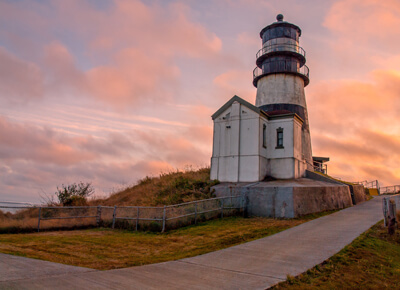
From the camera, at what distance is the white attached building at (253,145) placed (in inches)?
906

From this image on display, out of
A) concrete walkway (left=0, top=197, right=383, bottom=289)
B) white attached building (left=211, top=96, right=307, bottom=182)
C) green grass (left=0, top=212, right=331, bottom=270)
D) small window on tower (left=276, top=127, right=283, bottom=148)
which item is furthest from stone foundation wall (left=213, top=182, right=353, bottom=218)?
concrete walkway (left=0, top=197, right=383, bottom=289)

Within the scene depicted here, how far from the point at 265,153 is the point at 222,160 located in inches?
128

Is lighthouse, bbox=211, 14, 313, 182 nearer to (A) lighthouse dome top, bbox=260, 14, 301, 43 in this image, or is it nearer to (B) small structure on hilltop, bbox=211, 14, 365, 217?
(B) small structure on hilltop, bbox=211, 14, 365, 217

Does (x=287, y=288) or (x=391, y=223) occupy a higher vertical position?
(x=391, y=223)

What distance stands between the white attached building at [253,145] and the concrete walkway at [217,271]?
1180cm

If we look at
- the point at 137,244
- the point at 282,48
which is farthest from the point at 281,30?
the point at 137,244

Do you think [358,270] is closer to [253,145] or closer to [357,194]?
[253,145]

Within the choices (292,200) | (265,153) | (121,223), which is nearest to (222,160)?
(265,153)

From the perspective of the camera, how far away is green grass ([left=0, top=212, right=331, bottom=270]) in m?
9.16

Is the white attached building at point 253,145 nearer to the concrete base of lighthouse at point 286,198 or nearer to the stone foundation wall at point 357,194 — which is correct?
the concrete base of lighthouse at point 286,198

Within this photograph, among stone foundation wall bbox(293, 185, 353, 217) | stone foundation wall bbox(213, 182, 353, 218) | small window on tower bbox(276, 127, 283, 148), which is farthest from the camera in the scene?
small window on tower bbox(276, 127, 283, 148)

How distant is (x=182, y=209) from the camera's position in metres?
16.1

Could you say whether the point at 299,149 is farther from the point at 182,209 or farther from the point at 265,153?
the point at 182,209

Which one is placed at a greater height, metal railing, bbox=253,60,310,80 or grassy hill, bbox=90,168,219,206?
metal railing, bbox=253,60,310,80
